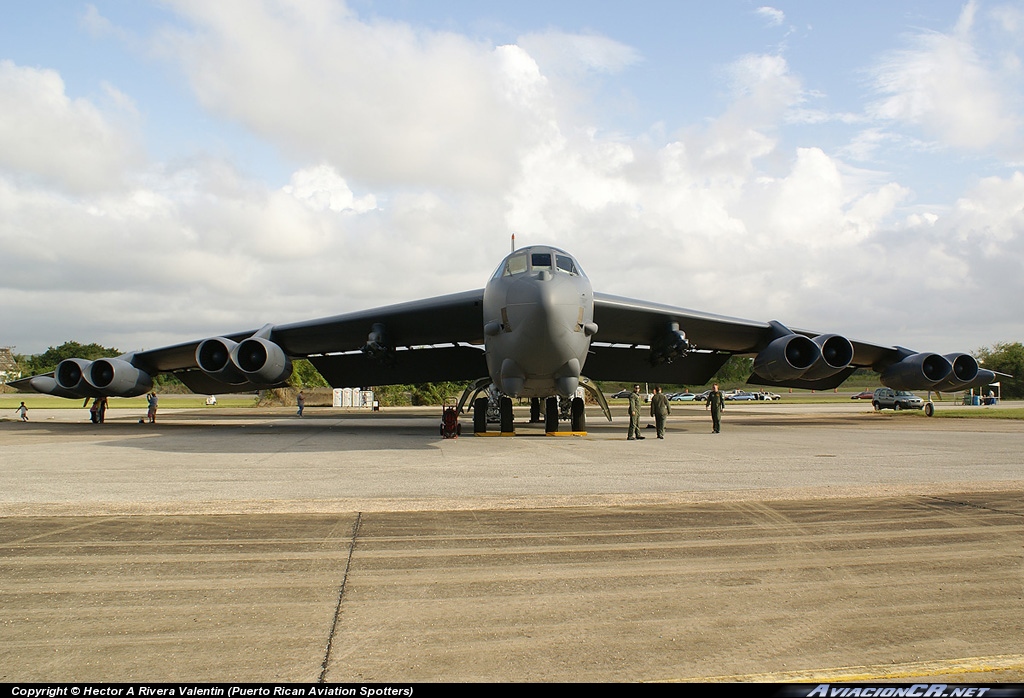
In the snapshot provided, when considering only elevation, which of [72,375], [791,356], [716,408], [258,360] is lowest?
[716,408]

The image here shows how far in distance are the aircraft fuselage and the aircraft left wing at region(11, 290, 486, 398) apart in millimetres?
3104

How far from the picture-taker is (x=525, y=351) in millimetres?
13938

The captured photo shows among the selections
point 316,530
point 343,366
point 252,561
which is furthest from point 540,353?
point 343,366

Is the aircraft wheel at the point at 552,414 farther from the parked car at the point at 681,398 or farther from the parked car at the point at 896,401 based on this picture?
the parked car at the point at 681,398

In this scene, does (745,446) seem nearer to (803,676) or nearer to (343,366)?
(803,676)

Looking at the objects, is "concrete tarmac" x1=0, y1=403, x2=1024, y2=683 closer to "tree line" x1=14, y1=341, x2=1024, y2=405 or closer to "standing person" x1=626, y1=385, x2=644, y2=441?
"standing person" x1=626, y1=385, x2=644, y2=441

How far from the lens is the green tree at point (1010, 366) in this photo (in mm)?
62469

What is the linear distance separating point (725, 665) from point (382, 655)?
1.72 meters

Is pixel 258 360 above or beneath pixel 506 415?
above

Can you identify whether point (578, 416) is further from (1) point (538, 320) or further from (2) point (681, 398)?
(2) point (681, 398)

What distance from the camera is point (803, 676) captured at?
327cm

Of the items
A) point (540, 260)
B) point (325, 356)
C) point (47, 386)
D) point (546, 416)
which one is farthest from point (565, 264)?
point (47, 386)

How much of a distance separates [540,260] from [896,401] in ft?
109

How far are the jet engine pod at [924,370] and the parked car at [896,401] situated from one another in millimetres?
17307
